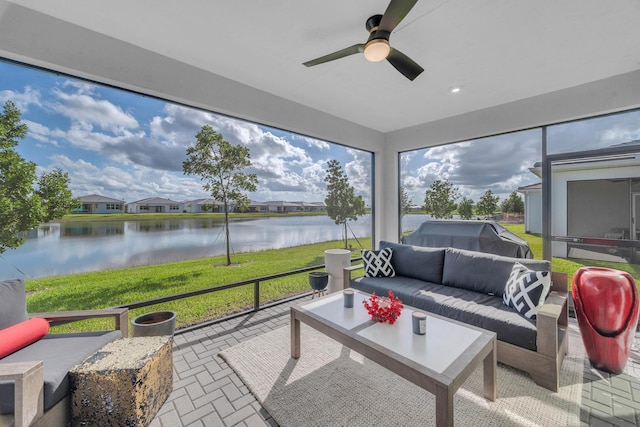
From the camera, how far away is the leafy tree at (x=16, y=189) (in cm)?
218

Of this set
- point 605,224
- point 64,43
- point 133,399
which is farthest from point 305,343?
point 605,224

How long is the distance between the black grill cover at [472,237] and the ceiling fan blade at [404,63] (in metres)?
2.48

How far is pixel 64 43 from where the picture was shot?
7.38 ft

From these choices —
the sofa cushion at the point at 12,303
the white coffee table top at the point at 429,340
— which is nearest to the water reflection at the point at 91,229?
the sofa cushion at the point at 12,303

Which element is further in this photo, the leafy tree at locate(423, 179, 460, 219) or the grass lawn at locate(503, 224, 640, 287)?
the leafy tree at locate(423, 179, 460, 219)

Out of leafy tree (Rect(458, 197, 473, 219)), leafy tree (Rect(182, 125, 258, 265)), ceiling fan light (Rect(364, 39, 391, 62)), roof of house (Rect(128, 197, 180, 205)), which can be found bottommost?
leafy tree (Rect(458, 197, 473, 219))

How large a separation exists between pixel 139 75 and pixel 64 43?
1.79ft

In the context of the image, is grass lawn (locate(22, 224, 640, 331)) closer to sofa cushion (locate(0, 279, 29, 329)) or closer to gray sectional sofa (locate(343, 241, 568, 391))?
sofa cushion (locate(0, 279, 29, 329))

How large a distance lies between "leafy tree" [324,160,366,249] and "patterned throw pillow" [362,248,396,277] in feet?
4.70

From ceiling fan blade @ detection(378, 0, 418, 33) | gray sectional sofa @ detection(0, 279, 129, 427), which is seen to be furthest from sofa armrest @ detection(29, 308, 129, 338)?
ceiling fan blade @ detection(378, 0, 418, 33)

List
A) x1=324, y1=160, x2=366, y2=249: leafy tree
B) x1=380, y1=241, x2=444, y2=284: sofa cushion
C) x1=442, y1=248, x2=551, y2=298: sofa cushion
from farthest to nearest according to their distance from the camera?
x1=324, y1=160, x2=366, y2=249: leafy tree
x1=380, y1=241, x2=444, y2=284: sofa cushion
x1=442, y1=248, x2=551, y2=298: sofa cushion

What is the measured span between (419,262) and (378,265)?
0.54m

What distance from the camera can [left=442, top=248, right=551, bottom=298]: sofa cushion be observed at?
2.72m

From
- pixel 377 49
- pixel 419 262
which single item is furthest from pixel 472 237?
pixel 377 49
